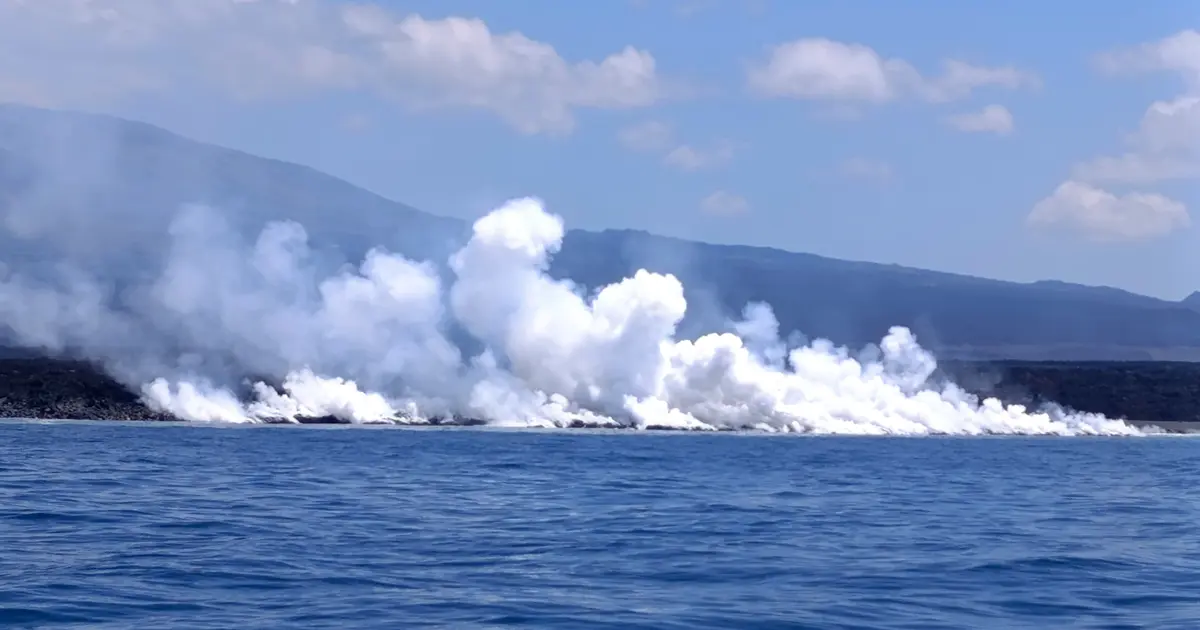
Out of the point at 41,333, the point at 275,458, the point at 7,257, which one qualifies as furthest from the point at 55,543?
the point at 7,257

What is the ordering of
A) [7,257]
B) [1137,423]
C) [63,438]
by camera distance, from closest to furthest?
[63,438] → [1137,423] → [7,257]

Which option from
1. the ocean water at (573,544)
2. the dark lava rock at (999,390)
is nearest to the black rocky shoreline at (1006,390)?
the dark lava rock at (999,390)

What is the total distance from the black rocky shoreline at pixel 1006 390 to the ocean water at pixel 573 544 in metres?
39.2

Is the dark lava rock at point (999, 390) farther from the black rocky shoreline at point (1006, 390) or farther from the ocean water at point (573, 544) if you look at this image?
the ocean water at point (573, 544)

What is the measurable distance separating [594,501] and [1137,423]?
104 m

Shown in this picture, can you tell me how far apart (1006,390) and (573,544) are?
400 feet

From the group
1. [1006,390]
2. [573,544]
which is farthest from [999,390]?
[573,544]

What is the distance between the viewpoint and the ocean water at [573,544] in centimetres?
2645

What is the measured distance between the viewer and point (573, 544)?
35.4 metres

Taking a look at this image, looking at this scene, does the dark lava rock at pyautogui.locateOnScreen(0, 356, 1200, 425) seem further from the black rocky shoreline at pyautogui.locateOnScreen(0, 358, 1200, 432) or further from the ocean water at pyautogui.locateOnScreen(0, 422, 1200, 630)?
the ocean water at pyautogui.locateOnScreen(0, 422, 1200, 630)

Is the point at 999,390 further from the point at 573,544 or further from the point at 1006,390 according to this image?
the point at 573,544

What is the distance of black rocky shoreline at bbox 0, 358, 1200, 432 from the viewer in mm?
103562

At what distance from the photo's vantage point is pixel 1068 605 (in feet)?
91.1

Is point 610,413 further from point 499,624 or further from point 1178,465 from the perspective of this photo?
point 499,624
